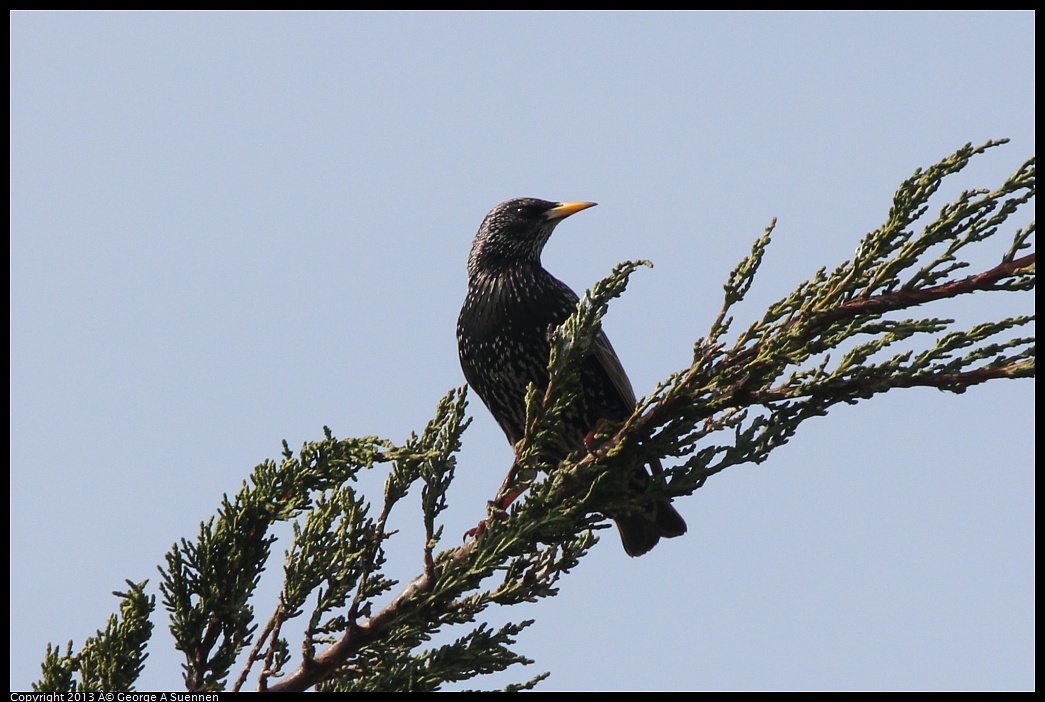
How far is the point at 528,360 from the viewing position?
4949mm

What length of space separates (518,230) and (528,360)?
1.14 meters

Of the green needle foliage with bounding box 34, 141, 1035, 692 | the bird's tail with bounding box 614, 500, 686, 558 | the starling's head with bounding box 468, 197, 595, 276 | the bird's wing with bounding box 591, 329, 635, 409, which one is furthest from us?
the starling's head with bounding box 468, 197, 595, 276

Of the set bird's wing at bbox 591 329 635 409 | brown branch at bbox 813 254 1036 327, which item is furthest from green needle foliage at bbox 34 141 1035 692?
bird's wing at bbox 591 329 635 409

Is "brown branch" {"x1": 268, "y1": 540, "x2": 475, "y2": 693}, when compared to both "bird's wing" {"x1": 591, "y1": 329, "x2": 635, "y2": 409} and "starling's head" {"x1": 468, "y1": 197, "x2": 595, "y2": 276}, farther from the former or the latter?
"starling's head" {"x1": 468, "y1": 197, "x2": 595, "y2": 276}

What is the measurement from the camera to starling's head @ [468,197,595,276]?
573 centimetres

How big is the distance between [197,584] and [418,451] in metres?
0.84

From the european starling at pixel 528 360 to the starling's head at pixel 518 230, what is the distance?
0.28 ft

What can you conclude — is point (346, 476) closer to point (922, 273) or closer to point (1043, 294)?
point (922, 273)

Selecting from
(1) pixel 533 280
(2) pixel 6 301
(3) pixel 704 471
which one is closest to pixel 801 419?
(3) pixel 704 471

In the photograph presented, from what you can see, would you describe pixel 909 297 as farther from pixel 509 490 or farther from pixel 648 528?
pixel 648 528

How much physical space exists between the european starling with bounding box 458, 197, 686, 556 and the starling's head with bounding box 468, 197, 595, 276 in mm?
86

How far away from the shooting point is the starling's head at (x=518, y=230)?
18.8 feet

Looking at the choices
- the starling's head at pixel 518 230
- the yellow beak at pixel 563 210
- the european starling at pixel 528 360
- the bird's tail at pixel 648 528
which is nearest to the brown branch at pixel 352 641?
the european starling at pixel 528 360

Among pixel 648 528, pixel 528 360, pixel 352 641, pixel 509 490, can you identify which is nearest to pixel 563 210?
pixel 528 360
